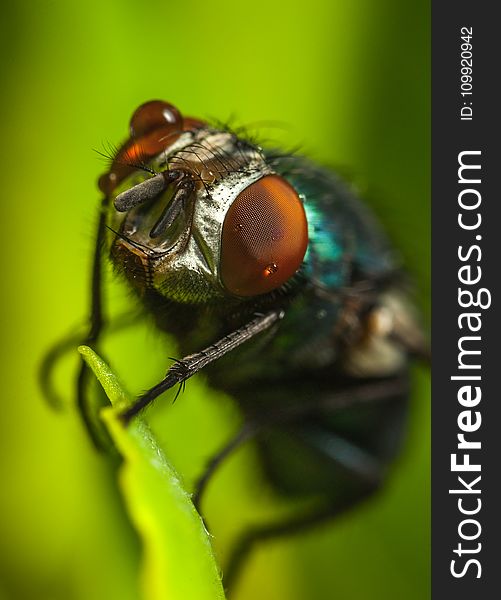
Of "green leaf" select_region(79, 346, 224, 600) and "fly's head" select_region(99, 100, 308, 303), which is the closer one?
"green leaf" select_region(79, 346, 224, 600)

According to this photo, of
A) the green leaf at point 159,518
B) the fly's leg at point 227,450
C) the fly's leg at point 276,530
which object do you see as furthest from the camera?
the fly's leg at point 276,530

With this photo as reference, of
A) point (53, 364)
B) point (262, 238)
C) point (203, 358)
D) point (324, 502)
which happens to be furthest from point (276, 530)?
point (262, 238)

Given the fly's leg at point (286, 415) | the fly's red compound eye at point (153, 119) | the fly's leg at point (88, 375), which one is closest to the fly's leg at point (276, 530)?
the fly's leg at point (286, 415)

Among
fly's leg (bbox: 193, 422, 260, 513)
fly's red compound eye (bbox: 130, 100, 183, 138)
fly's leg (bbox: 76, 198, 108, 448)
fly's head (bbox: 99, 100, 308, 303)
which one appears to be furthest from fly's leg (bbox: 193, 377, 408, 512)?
fly's red compound eye (bbox: 130, 100, 183, 138)

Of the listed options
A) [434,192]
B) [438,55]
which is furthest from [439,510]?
[438,55]

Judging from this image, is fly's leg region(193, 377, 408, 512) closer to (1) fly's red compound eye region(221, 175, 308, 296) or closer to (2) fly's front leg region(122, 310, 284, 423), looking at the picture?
(2) fly's front leg region(122, 310, 284, 423)

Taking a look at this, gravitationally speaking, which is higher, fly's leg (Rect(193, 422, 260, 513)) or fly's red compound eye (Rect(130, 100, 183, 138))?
fly's red compound eye (Rect(130, 100, 183, 138))

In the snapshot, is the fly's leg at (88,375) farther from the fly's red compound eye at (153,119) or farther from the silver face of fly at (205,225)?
the fly's red compound eye at (153,119)
